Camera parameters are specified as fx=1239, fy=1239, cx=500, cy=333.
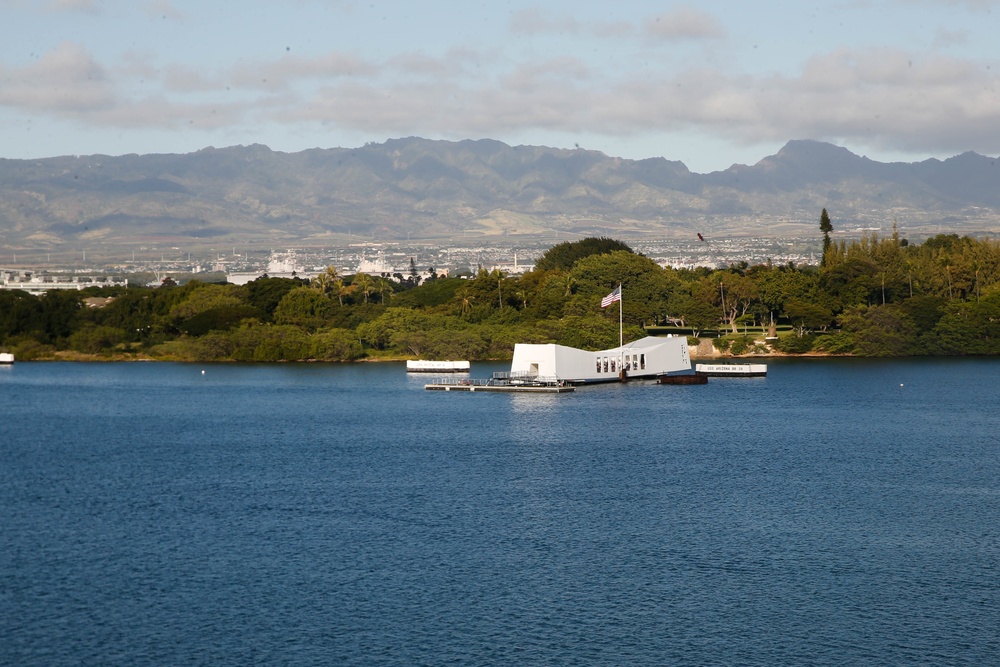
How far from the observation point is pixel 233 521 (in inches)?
1704

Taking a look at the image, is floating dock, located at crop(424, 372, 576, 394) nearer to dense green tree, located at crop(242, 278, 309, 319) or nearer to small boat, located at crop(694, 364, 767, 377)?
small boat, located at crop(694, 364, 767, 377)

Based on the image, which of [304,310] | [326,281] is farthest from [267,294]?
[326,281]

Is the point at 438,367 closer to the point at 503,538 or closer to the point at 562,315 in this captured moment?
the point at 562,315

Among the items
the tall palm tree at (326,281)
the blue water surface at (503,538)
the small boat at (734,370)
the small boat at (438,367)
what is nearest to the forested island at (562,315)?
the tall palm tree at (326,281)

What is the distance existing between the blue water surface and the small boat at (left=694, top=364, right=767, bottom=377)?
88.5 feet

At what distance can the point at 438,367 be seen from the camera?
113 meters

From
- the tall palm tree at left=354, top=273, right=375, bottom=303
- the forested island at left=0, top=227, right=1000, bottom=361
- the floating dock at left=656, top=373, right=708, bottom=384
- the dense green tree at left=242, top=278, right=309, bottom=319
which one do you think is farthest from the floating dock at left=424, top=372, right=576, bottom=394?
the tall palm tree at left=354, top=273, right=375, bottom=303

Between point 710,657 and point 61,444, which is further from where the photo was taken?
point 61,444

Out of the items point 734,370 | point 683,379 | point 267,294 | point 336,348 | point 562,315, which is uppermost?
point 267,294

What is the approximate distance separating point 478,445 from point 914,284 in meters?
91.4

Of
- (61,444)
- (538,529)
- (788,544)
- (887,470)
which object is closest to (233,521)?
(538,529)

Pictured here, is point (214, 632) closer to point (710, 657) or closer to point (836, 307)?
point (710, 657)

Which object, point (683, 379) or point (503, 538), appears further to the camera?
point (683, 379)

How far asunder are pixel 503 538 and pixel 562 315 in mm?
91104
